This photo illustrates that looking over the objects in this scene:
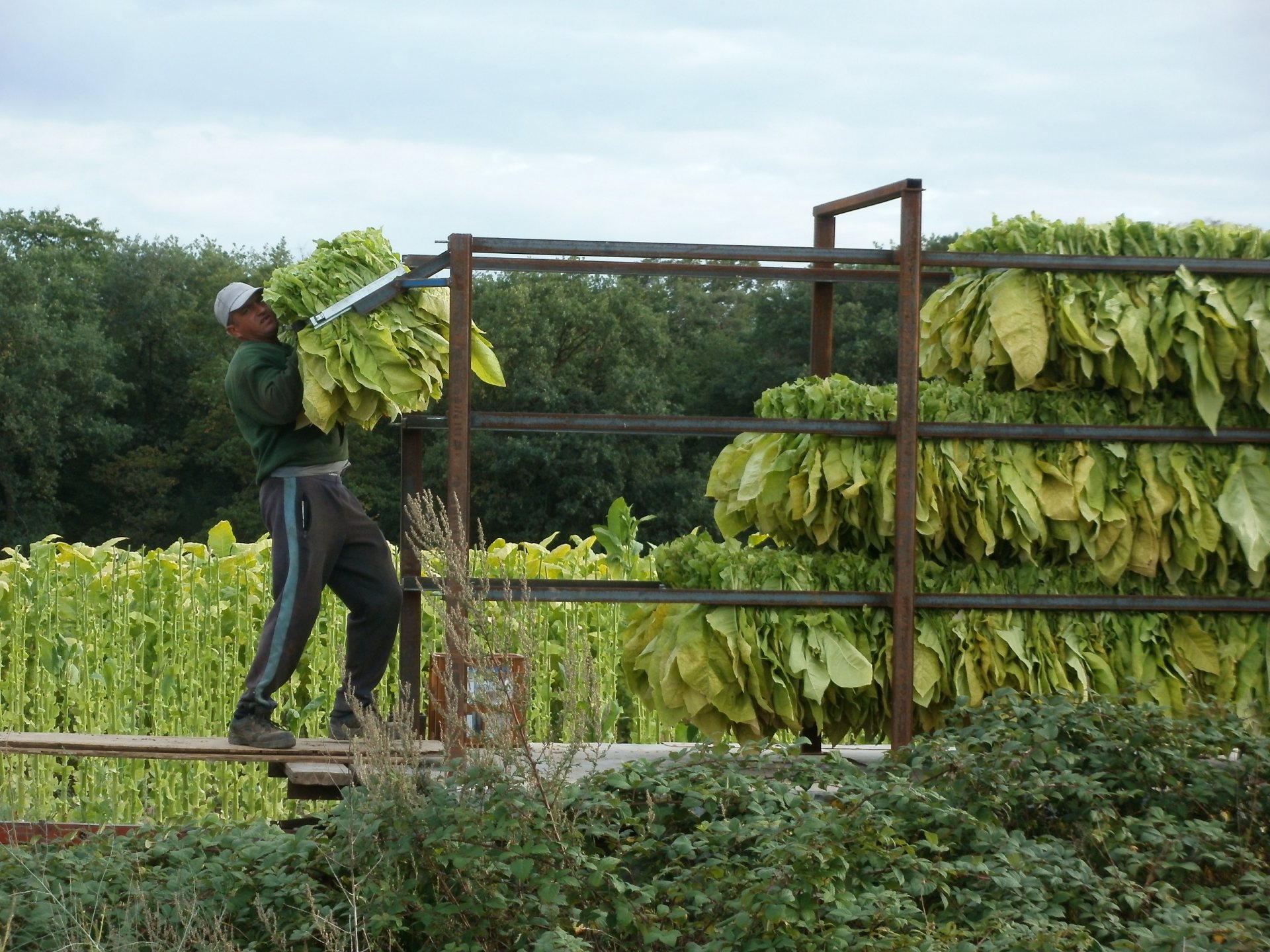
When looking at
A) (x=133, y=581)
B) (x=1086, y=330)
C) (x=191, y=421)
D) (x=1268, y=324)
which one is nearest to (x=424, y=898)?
(x=1086, y=330)

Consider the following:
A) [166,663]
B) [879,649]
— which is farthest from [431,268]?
[166,663]

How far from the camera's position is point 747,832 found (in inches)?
144

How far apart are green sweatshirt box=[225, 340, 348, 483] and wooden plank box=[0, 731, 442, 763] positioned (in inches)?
38.2

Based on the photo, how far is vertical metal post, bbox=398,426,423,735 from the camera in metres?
5.07

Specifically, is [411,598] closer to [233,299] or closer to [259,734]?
[259,734]

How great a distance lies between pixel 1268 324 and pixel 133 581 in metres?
6.07

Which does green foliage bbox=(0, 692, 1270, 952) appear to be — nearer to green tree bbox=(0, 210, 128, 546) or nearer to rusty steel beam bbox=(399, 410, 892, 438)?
rusty steel beam bbox=(399, 410, 892, 438)

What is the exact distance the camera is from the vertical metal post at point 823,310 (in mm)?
5859

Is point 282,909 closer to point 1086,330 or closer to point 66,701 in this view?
point 1086,330

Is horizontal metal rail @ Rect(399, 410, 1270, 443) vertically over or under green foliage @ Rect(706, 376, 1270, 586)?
over

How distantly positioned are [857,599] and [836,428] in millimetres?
623

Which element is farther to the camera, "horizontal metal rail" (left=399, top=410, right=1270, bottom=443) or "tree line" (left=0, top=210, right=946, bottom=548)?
"tree line" (left=0, top=210, right=946, bottom=548)

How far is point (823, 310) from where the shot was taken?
232 inches

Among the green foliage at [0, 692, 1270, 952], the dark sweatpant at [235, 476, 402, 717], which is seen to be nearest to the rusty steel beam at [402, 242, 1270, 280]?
the dark sweatpant at [235, 476, 402, 717]
